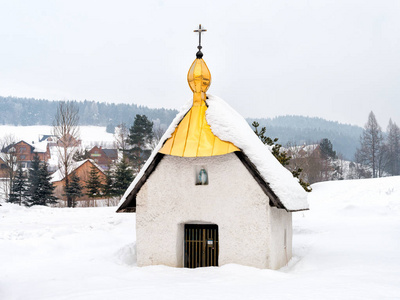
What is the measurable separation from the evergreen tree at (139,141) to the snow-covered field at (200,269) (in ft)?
73.2

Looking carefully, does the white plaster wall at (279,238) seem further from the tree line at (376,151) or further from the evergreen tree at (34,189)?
the tree line at (376,151)

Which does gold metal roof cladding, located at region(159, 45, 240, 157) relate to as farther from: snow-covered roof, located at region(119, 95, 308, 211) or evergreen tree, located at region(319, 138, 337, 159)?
evergreen tree, located at region(319, 138, 337, 159)

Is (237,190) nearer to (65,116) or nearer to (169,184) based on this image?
(169,184)

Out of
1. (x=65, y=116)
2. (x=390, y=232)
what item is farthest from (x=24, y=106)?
(x=390, y=232)

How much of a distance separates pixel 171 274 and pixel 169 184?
2.36 m

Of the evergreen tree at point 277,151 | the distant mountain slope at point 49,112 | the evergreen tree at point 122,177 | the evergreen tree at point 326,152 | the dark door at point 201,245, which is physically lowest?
the dark door at point 201,245

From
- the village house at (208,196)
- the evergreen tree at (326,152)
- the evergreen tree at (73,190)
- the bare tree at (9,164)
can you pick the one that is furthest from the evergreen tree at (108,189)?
the evergreen tree at (326,152)

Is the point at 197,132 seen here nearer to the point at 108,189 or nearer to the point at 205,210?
the point at 205,210

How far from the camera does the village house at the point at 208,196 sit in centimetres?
1088

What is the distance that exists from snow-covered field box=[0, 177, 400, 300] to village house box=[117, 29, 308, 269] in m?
0.61

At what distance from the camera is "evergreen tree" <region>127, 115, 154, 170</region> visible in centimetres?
4637

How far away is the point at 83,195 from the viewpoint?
4000 centimetres

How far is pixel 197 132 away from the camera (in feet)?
37.7

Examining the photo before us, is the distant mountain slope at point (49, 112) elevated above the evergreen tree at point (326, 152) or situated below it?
above
